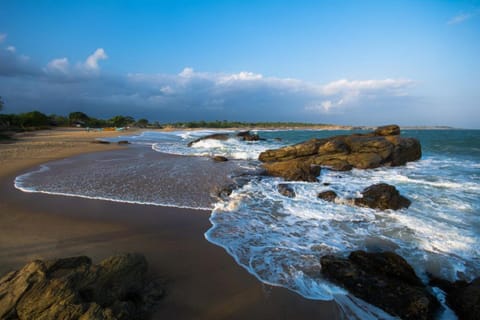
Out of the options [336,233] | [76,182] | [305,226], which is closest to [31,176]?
[76,182]

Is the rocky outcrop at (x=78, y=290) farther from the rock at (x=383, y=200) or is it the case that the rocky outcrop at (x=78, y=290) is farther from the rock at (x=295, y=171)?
the rock at (x=295, y=171)

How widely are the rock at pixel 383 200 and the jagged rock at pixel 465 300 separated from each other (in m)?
3.78

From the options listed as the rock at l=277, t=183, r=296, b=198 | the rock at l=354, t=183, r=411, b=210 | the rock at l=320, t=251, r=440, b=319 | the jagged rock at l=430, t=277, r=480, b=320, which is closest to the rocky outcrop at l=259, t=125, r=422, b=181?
the rock at l=277, t=183, r=296, b=198

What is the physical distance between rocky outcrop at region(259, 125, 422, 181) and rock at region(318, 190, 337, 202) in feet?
18.1

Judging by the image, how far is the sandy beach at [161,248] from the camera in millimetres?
3340

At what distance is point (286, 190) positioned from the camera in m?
8.96

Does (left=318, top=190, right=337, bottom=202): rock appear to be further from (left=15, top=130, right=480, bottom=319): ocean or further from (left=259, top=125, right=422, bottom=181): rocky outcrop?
(left=259, top=125, right=422, bottom=181): rocky outcrop

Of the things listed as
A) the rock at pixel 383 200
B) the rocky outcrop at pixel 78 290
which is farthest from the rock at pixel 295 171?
the rocky outcrop at pixel 78 290

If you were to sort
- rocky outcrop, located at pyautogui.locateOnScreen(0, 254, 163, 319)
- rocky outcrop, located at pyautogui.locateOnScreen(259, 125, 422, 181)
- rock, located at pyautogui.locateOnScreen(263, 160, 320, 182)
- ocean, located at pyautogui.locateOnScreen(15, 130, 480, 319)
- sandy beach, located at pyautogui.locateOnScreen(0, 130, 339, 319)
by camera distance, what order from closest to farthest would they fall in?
rocky outcrop, located at pyautogui.locateOnScreen(0, 254, 163, 319)
sandy beach, located at pyautogui.locateOnScreen(0, 130, 339, 319)
ocean, located at pyautogui.locateOnScreen(15, 130, 480, 319)
rock, located at pyautogui.locateOnScreen(263, 160, 320, 182)
rocky outcrop, located at pyautogui.locateOnScreen(259, 125, 422, 181)

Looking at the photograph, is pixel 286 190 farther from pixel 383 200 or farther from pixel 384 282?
pixel 384 282

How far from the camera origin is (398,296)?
3.37 metres

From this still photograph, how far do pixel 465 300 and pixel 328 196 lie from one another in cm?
507

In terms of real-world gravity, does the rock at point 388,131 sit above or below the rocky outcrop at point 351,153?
above

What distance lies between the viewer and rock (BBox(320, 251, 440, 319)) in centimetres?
322
